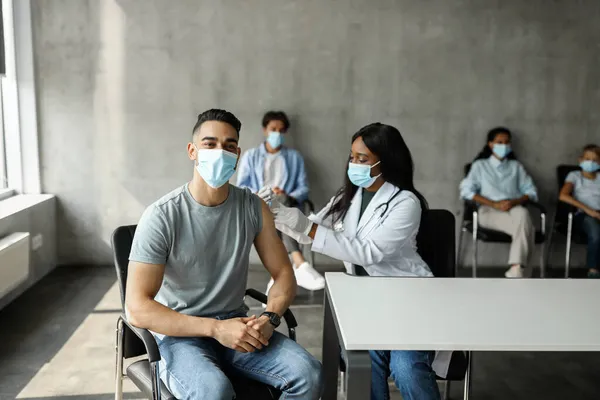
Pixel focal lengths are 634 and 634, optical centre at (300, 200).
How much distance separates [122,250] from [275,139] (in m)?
2.77

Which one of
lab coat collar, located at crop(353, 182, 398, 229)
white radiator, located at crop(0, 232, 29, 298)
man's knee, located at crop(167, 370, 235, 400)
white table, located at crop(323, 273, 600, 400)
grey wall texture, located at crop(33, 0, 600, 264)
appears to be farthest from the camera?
grey wall texture, located at crop(33, 0, 600, 264)

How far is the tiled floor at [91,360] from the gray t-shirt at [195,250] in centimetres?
100

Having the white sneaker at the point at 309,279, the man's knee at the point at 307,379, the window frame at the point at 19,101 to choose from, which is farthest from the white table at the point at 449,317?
the window frame at the point at 19,101

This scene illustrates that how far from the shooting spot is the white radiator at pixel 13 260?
12.3ft

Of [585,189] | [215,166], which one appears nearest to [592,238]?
[585,189]

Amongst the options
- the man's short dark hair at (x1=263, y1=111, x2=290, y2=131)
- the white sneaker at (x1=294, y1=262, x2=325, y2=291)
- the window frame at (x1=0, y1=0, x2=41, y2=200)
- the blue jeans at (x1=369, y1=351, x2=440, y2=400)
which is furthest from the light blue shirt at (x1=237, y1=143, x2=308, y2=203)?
the blue jeans at (x1=369, y1=351, x2=440, y2=400)

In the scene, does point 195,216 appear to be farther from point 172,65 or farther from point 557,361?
point 172,65

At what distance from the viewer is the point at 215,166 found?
7.04 ft

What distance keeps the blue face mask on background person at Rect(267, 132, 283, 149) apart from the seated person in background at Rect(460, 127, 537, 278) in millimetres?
1489

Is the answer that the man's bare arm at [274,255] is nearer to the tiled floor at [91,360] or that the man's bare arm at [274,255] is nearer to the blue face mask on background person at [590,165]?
the tiled floor at [91,360]

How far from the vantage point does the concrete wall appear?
4.12 m

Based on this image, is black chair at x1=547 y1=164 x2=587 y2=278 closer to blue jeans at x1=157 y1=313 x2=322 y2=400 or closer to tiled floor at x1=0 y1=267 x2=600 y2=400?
tiled floor at x1=0 y1=267 x2=600 y2=400

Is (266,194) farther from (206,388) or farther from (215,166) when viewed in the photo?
(206,388)

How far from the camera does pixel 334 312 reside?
1949mm
